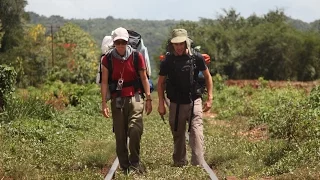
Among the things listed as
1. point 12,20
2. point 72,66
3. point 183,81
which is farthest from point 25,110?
point 72,66

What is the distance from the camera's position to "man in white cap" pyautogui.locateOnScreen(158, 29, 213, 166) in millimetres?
7961

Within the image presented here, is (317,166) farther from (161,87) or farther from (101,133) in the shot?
(101,133)

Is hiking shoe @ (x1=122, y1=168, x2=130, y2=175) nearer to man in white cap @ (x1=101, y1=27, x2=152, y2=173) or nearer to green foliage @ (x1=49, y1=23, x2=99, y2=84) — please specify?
man in white cap @ (x1=101, y1=27, x2=152, y2=173)

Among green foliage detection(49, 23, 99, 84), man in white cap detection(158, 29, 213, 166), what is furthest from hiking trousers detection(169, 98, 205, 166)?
green foliage detection(49, 23, 99, 84)

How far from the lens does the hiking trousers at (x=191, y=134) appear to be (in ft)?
26.8

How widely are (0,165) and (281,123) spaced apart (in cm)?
494

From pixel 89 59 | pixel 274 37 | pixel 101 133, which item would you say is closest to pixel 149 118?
pixel 101 133

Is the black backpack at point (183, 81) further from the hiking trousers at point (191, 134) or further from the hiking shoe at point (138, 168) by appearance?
the hiking shoe at point (138, 168)

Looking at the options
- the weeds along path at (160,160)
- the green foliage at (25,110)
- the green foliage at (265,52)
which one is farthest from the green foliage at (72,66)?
the weeds along path at (160,160)

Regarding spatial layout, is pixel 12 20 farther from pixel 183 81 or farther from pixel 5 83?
pixel 183 81

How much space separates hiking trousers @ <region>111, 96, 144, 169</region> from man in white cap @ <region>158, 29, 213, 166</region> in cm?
52

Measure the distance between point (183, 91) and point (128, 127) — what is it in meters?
0.99

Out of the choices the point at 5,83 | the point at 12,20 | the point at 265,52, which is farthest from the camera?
the point at 265,52

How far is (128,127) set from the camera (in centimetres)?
805
